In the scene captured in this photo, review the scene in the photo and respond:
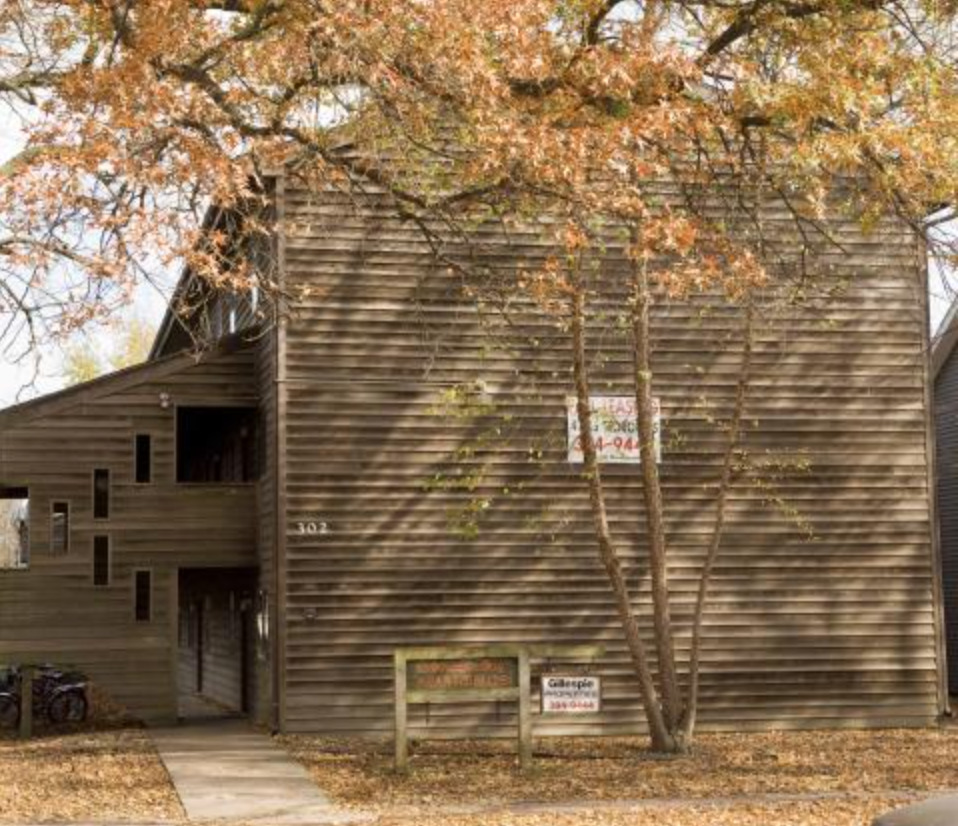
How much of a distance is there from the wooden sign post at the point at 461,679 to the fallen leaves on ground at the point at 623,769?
0.49 meters

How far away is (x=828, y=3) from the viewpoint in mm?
12258

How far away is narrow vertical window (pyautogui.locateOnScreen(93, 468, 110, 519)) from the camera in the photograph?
72.0ft

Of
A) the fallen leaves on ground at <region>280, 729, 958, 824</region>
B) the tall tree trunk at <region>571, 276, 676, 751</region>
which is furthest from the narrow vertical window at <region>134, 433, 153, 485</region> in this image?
the tall tree trunk at <region>571, 276, 676, 751</region>

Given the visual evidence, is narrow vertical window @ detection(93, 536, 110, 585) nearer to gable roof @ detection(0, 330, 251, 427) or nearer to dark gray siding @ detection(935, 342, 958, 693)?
gable roof @ detection(0, 330, 251, 427)

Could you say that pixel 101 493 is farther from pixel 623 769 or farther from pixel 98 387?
pixel 623 769

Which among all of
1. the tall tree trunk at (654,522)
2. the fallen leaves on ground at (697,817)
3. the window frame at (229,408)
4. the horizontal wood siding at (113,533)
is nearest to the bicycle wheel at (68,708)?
the horizontal wood siding at (113,533)

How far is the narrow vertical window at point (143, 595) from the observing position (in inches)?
868

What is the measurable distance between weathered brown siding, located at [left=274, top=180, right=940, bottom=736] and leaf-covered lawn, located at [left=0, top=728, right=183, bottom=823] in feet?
8.80

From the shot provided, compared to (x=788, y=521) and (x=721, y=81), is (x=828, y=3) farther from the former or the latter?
(x=788, y=521)

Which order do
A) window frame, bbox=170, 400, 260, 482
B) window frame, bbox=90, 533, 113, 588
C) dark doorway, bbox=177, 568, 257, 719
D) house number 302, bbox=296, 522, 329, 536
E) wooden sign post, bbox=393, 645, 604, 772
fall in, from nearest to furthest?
wooden sign post, bbox=393, 645, 604, 772
house number 302, bbox=296, 522, 329, 536
window frame, bbox=90, 533, 113, 588
window frame, bbox=170, 400, 260, 482
dark doorway, bbox=177, 568, 257, 719

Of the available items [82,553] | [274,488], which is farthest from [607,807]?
[82,553]

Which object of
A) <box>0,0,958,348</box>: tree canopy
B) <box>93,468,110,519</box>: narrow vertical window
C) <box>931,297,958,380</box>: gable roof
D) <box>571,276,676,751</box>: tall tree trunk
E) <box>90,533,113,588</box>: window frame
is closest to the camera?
<box>0,0,958,348</box>: tree canopy

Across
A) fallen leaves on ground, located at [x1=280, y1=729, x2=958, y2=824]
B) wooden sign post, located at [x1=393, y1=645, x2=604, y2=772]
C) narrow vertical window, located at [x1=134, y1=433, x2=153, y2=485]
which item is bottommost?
fallen leaves on ground, located at [x1=280, y1=729, x2=958, y2=824]

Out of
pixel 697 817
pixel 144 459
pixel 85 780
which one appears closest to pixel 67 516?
pixel 144 459
